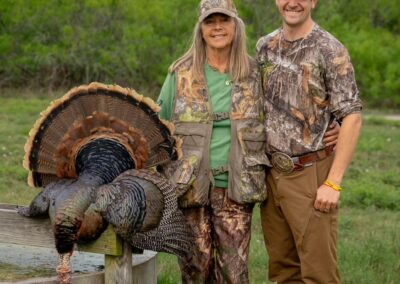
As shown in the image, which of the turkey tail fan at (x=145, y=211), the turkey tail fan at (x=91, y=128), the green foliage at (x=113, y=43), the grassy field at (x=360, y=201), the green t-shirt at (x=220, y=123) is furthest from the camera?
the green foliage at (x=113, y=43)

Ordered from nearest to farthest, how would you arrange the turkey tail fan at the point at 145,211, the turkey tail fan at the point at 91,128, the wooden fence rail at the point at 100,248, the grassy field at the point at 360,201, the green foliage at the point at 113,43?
the turkey tail fan at the point at 145,211 < the wooden fence rail at the point at 100,248 < the turkey tail fan at the point at 91,128 < the grassy field at the point at 360,201 < the green foliage at the point at 113,43

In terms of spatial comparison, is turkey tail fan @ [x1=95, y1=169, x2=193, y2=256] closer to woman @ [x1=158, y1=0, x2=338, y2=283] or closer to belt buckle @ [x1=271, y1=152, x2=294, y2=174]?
woman @ [x1=158, y1=0, x2=338, y2=283]

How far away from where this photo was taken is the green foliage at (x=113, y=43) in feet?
70.5

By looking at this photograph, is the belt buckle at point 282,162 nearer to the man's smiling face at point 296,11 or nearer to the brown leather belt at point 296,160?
the brown leather belt at point 296,160

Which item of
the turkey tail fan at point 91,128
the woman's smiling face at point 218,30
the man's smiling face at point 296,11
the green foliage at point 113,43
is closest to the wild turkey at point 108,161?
the turkey tail fan at point 91,128

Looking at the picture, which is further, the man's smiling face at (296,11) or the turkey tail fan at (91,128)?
the man's smiling face at (296,11)

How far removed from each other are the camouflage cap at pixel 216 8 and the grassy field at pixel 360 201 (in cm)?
164

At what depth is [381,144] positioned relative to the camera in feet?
41.0

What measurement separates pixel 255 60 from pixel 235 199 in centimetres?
74

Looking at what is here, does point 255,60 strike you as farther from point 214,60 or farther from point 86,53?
point 86,53

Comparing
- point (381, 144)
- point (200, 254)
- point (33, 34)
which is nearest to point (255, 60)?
point (200, 254)

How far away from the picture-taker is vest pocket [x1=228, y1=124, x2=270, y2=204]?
4172mm

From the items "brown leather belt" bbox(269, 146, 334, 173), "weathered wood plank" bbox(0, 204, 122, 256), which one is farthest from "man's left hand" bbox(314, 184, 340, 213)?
"weathered wood plank" bbox(0, 204, 122, 256)

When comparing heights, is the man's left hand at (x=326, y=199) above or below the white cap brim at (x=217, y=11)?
below
